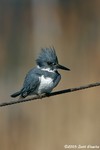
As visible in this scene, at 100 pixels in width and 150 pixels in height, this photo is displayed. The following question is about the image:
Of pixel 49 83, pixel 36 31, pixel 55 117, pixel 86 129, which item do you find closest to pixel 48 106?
pixel 55 117

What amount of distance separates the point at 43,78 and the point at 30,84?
0.09 meters

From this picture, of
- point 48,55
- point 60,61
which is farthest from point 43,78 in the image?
point 60,61

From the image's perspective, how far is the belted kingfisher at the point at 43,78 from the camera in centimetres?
374

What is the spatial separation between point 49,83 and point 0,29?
236 centimetres

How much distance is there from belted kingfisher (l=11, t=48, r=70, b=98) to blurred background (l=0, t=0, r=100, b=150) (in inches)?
49.4

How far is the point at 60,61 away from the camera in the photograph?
5.61 metres

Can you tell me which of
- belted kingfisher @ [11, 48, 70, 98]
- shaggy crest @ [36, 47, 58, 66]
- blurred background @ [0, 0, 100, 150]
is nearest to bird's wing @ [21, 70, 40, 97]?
belted kingfisher @ [11, 48, 70, 98]

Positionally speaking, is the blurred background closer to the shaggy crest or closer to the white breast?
the shaggy crest

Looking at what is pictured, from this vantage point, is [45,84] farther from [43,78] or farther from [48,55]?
[48,55]

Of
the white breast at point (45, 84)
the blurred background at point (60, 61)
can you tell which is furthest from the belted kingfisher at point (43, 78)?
the blurred background at point (60, 61)

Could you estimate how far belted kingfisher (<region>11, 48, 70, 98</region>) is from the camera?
12.3 ft

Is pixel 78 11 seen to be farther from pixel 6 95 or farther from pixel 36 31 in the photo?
pixel 6 95

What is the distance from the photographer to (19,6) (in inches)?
244

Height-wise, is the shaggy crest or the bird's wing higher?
the shaggy crest
